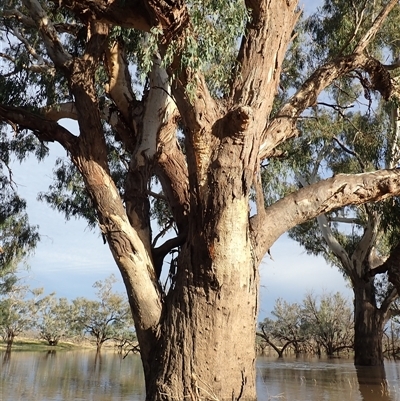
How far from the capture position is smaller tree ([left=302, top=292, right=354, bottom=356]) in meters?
21.3

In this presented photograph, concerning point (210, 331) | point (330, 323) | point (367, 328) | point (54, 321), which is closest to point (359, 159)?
point (367, 328)

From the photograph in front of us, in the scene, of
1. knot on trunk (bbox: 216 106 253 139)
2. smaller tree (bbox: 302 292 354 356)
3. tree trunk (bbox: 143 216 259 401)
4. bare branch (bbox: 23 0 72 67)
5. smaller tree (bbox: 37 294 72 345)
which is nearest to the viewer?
tree trunk (bbox: 143 216 259 401)

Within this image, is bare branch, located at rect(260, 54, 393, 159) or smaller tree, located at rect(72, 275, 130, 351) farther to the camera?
smaller tree, located at rect(72, 275, 130, 351)

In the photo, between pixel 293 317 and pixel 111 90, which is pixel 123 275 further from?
pixel 293 317

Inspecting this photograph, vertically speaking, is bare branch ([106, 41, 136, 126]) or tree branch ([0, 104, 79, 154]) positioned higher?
bare branch ([106, 41, 136, 126])

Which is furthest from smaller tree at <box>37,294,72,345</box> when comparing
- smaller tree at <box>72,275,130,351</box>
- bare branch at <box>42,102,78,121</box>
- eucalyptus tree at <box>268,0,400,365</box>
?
bare branch at <box>42,102,78,121</box>

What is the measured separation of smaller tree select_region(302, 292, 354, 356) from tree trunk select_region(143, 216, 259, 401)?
693 inches

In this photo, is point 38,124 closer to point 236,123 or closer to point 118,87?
point 118,87

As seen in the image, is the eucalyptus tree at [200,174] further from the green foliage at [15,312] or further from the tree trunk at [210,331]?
the green foliage at [15,312]

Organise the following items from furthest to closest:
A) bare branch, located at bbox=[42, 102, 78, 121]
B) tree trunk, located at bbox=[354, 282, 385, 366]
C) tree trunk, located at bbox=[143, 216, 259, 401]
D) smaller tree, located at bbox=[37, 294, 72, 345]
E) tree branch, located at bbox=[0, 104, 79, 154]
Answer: smaller tree, located at bbox=[37, 294, 72, 345] → tree trunk, located at bbox=[354, 282, 385, 366] → bare branch, located at bbox=[42, 102, 78, 121] → tree branch, located at bbox=[0, 104, 79, 154] → tree trunk, located at bbox=[143, 216, 259, 401]

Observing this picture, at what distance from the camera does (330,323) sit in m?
22.0

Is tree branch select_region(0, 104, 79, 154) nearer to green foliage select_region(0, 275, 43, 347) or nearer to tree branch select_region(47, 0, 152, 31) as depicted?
tree branch select_region(47, 0, 152, 31)

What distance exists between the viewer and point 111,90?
5.61m

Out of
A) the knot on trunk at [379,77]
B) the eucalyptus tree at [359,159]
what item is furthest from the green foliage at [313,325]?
the knot on trunk at [379,77]
